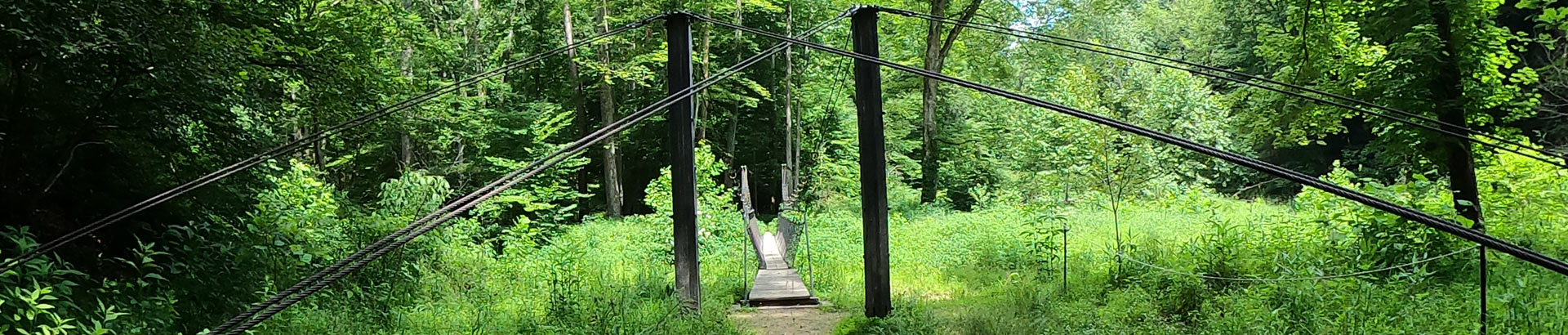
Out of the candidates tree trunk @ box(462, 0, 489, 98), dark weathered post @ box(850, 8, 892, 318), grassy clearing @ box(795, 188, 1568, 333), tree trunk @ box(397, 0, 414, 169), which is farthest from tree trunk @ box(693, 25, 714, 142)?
dark weathered post @ box(850, 8, 892, 318)

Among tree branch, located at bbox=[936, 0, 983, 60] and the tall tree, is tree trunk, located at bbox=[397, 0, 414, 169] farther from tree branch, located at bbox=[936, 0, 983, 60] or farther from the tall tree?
tree branch, located at bbox=[936, 0, 983, 60]

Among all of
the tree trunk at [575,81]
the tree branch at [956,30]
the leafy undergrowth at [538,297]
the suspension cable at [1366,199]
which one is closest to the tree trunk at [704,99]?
the tree trunk at [575,81]

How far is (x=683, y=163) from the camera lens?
18.4 feet

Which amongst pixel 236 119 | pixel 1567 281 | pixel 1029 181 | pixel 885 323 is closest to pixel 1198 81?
pixel 1029 181

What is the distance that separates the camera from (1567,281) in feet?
16.2

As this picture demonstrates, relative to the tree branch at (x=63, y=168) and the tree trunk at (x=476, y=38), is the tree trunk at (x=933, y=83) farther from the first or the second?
the tree branch at (x=63, y=168)

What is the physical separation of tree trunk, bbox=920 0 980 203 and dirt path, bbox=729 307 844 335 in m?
11.2

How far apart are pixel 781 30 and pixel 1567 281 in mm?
16249

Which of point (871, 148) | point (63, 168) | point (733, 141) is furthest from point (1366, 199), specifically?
point (733, 141)

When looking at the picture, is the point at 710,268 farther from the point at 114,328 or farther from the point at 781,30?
the point at 781,30

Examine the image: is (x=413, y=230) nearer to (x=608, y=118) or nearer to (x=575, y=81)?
(x=608, y=118)

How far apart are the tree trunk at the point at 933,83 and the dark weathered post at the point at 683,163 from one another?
11.9 meters

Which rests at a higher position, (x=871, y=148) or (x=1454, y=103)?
(x=1454, y=103)

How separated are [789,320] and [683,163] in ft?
Answer: 5.47
